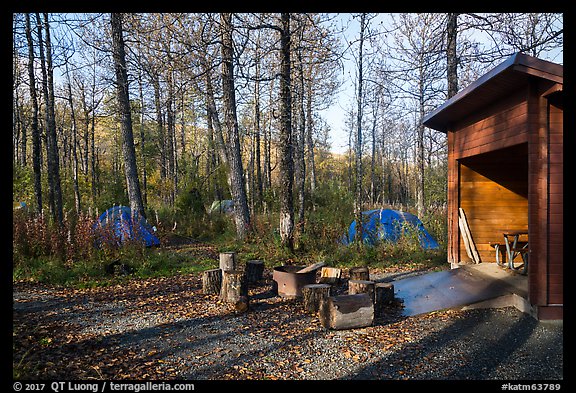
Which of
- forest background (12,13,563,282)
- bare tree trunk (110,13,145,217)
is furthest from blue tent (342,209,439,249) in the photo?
bare tree trunk (110,13,145,217)

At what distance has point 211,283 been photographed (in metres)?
7.15

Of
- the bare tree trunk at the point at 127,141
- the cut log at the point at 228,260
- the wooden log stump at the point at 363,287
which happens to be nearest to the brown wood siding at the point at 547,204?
the wooden log stump at the point at 363,287

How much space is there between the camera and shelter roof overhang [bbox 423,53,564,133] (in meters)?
4.75

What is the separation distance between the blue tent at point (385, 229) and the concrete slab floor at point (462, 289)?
277 centimetres

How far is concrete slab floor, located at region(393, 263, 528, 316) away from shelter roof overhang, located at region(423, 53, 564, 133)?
3141 mm

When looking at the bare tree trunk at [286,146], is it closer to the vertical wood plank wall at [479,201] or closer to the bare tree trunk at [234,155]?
the bare tree trunk at [234,155]

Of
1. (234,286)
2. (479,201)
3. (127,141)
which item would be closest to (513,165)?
(479,201)

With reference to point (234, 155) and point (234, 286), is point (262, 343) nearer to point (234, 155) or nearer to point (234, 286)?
point (234, 286)

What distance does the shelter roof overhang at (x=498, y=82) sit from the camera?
4.75 meters

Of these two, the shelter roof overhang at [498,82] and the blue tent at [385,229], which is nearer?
the shelter roof overhang at [498,82]

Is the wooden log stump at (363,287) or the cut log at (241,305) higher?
the wooden log stump at (363,287)

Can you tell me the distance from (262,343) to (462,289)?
12.3ft
